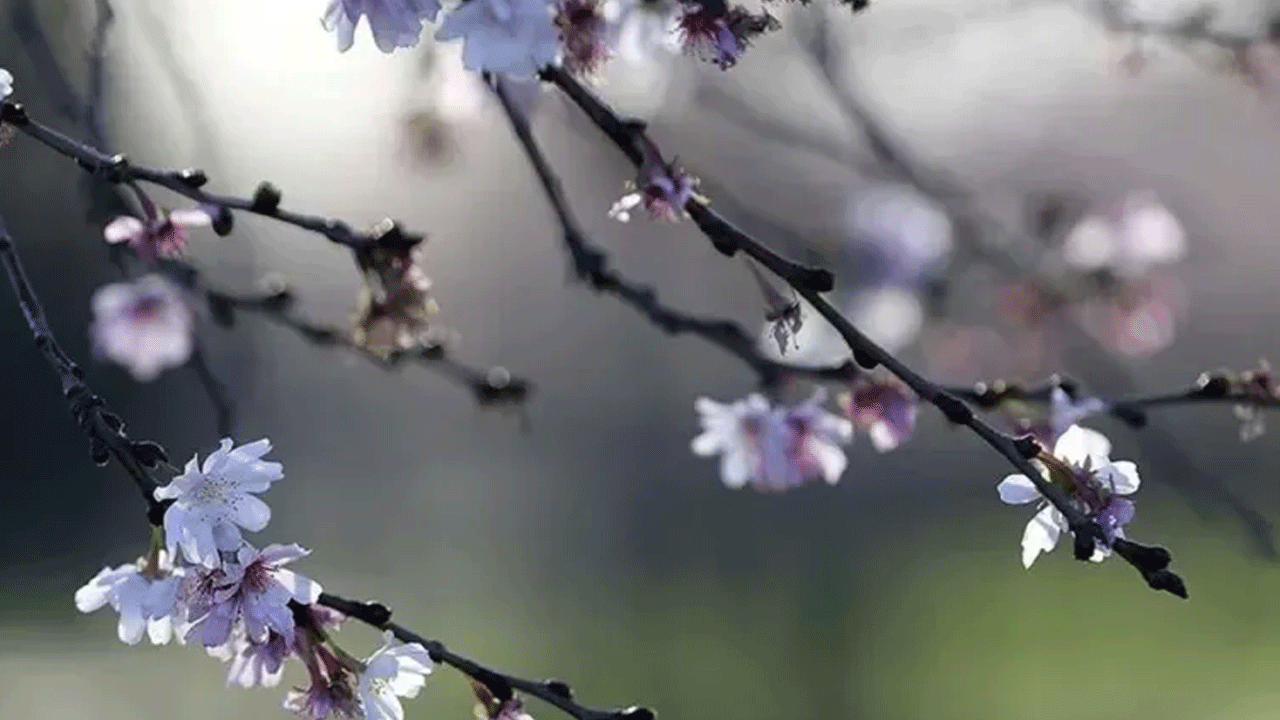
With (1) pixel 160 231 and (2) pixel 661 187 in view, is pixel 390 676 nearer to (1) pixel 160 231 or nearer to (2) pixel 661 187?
(2) pixel 661 187

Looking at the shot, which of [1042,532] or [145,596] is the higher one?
[1042,532]

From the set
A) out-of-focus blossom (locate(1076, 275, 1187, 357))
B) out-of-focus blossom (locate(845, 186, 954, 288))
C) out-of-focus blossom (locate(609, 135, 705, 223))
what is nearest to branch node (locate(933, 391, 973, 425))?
out-of-focus blossom (locate(609, 135, 705, 223))

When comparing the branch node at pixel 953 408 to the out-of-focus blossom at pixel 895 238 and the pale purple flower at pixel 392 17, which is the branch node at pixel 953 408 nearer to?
the pale purple flower at pixel 392 17

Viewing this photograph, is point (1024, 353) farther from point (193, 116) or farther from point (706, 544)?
point (706, 544)

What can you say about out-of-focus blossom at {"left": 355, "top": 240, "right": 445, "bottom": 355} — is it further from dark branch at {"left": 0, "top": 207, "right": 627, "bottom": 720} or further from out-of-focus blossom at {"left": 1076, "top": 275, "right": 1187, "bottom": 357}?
out-of-focus blossom at {"left": 1076, "top": 275, "right": 1187, "bottom": 357}

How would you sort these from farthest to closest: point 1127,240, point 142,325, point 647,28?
point 1127,240 → point 142,325 → point 647,28

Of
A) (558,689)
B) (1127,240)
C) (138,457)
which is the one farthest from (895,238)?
(138,457)

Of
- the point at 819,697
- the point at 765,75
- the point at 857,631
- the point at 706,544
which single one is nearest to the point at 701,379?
the point at 706,544
